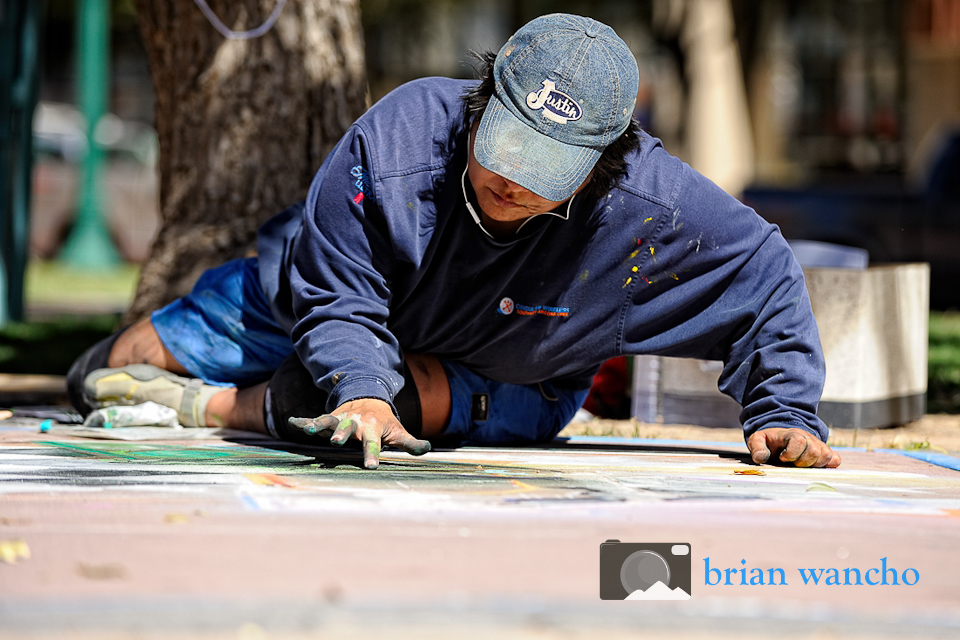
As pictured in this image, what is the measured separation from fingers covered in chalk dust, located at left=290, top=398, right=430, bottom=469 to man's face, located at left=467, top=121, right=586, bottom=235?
49cm

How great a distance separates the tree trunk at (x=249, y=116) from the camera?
428 centimetres

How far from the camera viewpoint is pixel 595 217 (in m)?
2.72

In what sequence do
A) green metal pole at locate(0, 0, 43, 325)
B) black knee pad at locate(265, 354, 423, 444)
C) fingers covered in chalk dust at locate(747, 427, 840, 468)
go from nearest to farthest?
1. fingers covered in chalk dust at locate(747, 427, 840, 468)
2. black knee pad at locate(265, 354, 423, 444)
3. green metal pole at locate(0, 0, 43, 325)

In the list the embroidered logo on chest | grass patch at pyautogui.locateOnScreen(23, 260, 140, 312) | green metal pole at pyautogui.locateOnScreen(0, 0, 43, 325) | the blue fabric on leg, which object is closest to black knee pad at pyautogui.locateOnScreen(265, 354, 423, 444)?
the blue fabric on leg

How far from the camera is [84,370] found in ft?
11.2

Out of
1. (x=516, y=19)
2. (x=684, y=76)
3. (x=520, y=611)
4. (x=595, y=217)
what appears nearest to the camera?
(x=520, y=611)

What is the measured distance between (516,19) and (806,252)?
1575 cm

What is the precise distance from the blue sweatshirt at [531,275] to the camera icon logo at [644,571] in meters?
0.88

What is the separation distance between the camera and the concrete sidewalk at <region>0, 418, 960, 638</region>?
4.95 feet

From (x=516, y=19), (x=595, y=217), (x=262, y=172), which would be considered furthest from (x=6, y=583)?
(x=516, y=19)

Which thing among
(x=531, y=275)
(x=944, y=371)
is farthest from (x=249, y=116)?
(x=944, y=371)

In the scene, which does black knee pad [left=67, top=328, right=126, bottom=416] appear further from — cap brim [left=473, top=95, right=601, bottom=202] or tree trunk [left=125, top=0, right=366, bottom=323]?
cap brim [left=473, top=95, right=601, bottom=202]

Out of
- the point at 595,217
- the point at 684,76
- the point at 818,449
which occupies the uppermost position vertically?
the point at 684,76

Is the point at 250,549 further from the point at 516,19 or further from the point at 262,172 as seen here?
the point at 516,19
